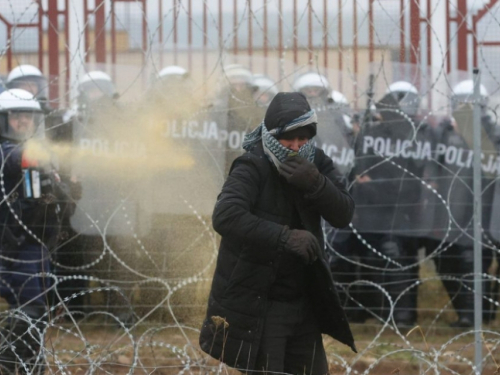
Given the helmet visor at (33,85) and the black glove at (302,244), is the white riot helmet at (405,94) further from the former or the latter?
the black glove at (302,244)

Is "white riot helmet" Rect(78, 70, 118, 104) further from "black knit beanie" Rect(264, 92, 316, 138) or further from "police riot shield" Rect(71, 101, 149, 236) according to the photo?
"black knit beanie" Rect(264, 92, 316, 138)

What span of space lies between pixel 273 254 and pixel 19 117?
113 inches

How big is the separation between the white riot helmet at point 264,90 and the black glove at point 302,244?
2.78 metres

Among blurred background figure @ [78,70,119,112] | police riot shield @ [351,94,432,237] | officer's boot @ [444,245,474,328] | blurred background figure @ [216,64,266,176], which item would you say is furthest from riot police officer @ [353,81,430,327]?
blurred background figure @ [78,70,119,112]

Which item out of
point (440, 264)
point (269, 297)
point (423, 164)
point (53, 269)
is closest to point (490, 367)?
point (440, 264)

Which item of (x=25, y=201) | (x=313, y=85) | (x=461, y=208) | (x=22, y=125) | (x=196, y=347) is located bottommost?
(x=196, y=347)

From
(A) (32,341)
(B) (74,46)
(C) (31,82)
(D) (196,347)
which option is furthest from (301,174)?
(B) (74,46)

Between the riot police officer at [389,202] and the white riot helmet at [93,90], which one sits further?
the riot police officer at [389,202]

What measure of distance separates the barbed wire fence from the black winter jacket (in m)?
1.99

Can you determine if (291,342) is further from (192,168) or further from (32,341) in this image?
(192,168)

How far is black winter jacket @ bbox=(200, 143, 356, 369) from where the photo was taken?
354cm

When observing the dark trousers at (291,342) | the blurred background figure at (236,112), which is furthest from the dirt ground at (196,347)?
the blurred background figure at (236,112)

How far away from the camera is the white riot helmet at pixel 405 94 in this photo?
6.16 m

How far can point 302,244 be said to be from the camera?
340 cm
